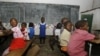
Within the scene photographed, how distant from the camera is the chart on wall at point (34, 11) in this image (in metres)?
8.43

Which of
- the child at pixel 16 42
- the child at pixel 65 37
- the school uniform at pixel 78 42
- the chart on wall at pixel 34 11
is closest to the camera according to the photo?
the school uniform at pixel 78 42

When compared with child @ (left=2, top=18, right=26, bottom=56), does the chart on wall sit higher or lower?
higher

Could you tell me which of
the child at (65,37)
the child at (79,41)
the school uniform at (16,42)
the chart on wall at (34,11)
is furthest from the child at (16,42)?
the chart on wall at (34,11)

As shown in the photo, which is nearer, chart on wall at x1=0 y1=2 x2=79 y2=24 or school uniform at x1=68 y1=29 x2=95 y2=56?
school uniform at x1=68 y1=29 x2=95 y2=56

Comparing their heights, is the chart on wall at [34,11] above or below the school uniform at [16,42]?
above

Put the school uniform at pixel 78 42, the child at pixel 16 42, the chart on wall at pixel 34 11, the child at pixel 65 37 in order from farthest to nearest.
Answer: the chart on wall at pixel 34 11 < the child at pixel 65 37 < the child at pixel 16 42 < the school uniform at pixel 78 42

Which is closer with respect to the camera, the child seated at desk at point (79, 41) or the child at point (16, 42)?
the child seated at desk at point (79, 41)

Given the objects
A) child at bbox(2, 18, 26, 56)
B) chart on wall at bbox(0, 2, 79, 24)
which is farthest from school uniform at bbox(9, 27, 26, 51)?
chart on wall at bbox(0, 2, 79, 24)

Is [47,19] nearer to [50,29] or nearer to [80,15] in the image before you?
[50,29]

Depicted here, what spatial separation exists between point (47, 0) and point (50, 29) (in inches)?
48.3

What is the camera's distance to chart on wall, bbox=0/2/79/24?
8.43 metres

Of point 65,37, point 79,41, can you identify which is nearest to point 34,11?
point 65,37

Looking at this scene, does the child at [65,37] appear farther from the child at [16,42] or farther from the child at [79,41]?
the child at [16,42]

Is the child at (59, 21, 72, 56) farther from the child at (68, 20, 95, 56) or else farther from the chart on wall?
the chart on wall
